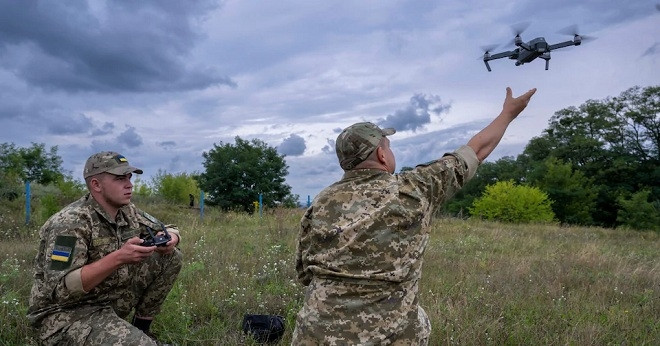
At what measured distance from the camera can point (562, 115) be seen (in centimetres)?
6144

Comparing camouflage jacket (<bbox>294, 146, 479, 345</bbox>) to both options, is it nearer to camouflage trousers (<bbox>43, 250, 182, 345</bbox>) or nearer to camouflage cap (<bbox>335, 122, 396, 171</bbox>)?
camouflage cap (<bbox>335, 122, 396, 171</bbox>)

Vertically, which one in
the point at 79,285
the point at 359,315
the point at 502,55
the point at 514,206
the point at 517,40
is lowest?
the point at 514,206

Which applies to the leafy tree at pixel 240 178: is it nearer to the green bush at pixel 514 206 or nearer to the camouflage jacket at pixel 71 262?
the green bush at pixel 514 206

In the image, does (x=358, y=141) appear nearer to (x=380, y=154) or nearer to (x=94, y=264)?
(x=380, y=154)

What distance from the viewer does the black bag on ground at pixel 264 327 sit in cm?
453

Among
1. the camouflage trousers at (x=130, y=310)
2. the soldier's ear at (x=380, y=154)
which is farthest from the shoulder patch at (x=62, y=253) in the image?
the soldier's ear at (x=380, y=154)

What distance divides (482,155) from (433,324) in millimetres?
1938

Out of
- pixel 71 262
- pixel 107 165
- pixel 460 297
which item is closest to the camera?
pixel 71 262

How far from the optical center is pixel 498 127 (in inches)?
133

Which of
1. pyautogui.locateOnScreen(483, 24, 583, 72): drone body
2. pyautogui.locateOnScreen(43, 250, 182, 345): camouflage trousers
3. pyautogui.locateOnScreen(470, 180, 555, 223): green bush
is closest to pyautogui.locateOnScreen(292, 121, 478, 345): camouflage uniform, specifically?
pyautogui.locateOnScreen(43, 250, 182, 345): camouflage trousers

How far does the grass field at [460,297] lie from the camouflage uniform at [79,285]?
555mm

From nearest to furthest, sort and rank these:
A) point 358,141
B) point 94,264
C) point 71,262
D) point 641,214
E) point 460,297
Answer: point 358,141 → point 94,264 → point 71,262 → point 460,297 → point 641,214

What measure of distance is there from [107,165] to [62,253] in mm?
701

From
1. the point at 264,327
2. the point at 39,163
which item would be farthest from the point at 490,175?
the point at 264,327
